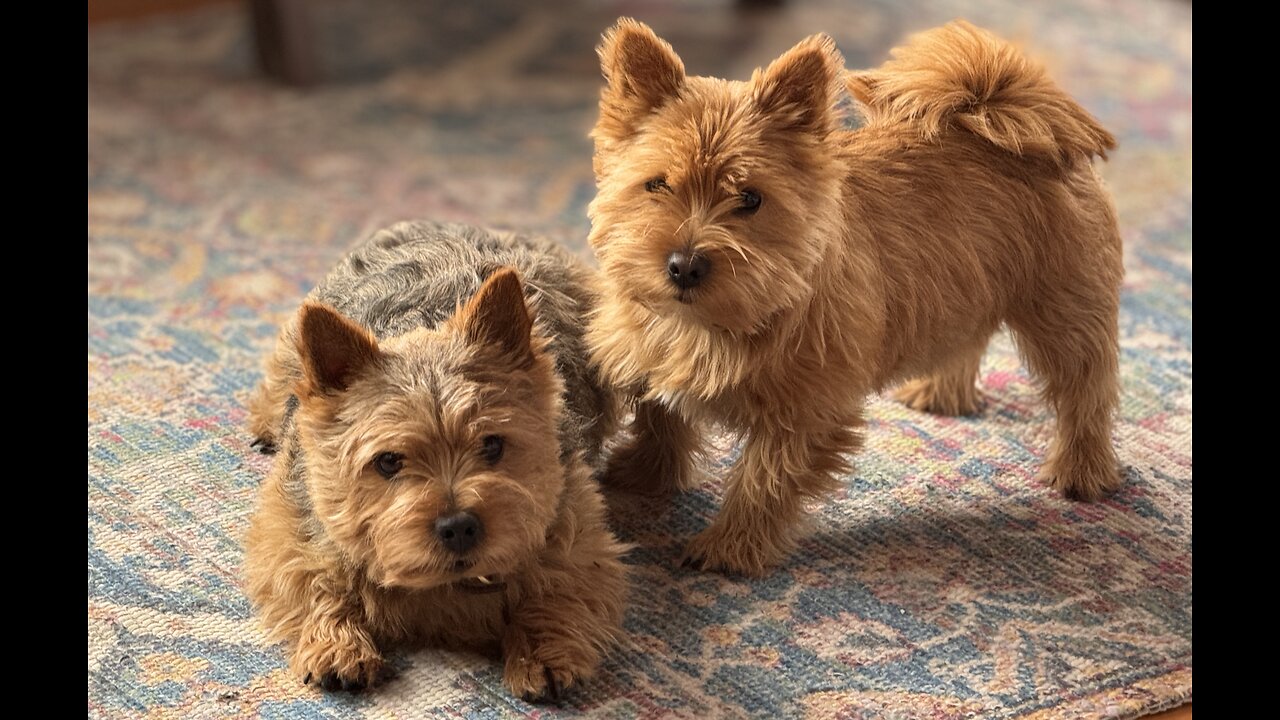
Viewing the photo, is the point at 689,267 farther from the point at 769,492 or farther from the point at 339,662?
the point at 339,662

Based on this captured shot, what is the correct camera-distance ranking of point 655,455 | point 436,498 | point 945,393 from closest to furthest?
point 436,498 → point 655,455 → point 945,393

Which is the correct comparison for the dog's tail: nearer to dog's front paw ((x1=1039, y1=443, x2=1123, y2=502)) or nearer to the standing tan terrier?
the standing tan terrier

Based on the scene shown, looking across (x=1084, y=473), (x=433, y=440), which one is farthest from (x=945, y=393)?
(x=433, y=440)

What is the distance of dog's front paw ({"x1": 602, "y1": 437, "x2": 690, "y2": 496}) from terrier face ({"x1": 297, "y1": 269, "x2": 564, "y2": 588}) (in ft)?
1.85

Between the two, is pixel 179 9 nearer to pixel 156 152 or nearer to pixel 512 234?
pixel 156 152

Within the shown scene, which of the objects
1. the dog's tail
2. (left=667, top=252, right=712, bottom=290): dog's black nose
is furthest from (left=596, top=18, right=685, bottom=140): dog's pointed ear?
the dog's tail

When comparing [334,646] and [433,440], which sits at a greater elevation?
[433,440]

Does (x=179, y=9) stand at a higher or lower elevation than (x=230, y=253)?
higher

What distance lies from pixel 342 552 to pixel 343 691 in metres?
0.20

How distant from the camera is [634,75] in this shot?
88.7 inches

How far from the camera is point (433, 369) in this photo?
2.08 metres

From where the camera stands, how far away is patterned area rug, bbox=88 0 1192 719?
2.22 metres

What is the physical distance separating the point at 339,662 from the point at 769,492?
0.76 metres
